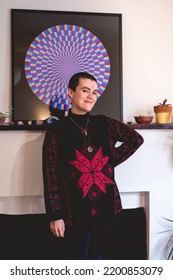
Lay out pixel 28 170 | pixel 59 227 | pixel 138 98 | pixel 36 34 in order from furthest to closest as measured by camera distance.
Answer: pixel 138 98 → pixel 36 34 → pixel 28 170 → pixel 59 227

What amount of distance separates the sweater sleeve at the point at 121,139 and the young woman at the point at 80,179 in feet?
0.18

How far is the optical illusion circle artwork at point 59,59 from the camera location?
1978 millimetres

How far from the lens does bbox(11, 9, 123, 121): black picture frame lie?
6.42 feet

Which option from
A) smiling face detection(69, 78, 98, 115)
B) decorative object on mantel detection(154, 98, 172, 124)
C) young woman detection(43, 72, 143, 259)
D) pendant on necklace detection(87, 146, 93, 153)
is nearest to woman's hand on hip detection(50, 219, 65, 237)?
young woman detection(43, 72, 143, 259)

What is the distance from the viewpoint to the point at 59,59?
6.57 feet

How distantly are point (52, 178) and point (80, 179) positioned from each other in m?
0.14

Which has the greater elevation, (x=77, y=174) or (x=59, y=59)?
(x=59, y=59)

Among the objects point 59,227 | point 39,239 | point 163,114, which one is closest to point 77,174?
point 59,227

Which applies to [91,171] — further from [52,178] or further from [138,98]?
[138,98]

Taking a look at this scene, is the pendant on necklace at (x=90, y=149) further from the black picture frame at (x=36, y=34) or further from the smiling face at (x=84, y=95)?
the black picture frame at (x=36, y=34)

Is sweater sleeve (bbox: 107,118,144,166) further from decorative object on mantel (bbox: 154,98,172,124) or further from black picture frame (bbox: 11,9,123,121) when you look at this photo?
black picture frame (bbox: 11,9,123,121)

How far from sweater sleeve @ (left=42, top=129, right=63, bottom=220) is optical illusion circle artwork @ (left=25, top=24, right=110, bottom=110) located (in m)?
0.63
